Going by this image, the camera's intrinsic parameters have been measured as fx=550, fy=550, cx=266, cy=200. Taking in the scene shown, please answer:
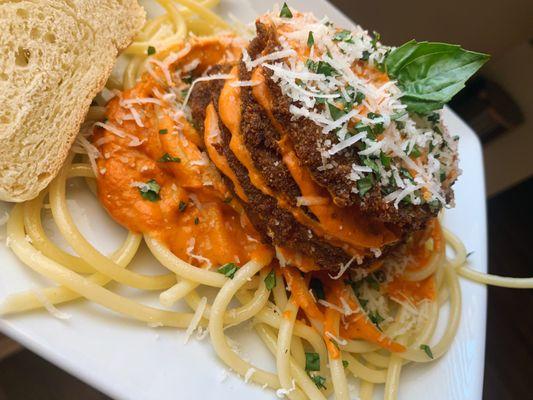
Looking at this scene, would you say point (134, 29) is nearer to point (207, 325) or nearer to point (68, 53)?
point (68, 53)

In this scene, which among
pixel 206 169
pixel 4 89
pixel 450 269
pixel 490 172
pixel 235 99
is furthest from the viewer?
pixel 490 172

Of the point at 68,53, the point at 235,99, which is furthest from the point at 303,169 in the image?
the point at 68,53

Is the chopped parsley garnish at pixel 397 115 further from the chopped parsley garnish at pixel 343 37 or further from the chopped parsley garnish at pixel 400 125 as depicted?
the chopped parsley garnish at pixel 343 37

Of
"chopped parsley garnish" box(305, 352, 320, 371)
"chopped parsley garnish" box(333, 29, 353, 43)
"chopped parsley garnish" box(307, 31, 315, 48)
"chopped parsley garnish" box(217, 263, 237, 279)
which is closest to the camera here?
"chopped parsley garnish" box(307, 31, 315, 48)

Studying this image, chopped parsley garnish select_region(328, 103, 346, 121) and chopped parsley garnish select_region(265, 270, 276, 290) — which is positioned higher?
chopped parsley garnish select_region(328, 103, 346, 121)

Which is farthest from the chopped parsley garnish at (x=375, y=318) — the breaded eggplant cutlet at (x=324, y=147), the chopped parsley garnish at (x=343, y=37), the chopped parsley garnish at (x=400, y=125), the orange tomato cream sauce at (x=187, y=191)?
the chopped parsley garnish at (x=343, y=37)

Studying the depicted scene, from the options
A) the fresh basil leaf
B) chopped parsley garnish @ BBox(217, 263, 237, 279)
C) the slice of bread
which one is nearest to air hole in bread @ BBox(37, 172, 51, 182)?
the slice of bread

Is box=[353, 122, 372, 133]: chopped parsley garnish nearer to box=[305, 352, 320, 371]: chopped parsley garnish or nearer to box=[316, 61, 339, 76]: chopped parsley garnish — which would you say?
box=[316, 61, 339, 76]: chopped parsley garnish

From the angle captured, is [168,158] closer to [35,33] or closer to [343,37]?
[35,33]
